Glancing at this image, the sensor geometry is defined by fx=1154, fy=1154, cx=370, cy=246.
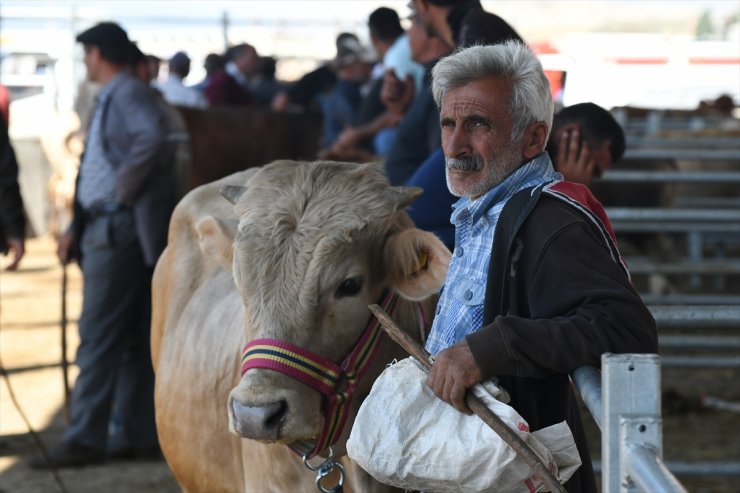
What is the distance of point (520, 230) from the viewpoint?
88.8 inches

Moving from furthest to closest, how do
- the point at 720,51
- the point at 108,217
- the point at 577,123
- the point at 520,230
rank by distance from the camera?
the point at 720,51, the point at 108,217, the point at 577,123, the point at 520,230

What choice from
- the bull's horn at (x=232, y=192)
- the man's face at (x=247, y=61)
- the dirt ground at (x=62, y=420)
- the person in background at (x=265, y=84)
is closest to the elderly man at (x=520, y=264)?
the bull's horn at (x=232, y=192)

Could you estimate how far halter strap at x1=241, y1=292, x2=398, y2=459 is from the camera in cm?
278

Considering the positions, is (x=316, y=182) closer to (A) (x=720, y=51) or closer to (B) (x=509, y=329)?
(B) (x=509, y=329)

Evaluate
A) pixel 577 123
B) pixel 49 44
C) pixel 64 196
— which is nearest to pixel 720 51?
pixel 49 44

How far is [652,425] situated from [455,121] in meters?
0.93

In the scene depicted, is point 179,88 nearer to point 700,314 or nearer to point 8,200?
point 8,200

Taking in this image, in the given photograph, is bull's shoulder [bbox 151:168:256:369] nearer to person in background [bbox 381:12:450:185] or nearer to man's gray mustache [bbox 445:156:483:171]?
person in background [bbox 381:12:450:185]

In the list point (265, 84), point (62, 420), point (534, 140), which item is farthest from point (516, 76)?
point (265, 84)

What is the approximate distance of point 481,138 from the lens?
2410 millimetres

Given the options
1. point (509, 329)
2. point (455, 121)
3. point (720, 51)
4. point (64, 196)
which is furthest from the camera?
point (720, 51)

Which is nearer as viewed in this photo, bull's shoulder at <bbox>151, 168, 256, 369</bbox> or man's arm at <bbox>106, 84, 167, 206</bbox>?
bull's shoulder at <bbox>151, 168, 256, 369</bbox>

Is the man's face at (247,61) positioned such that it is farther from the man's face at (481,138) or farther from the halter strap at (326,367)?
the man's face at (481,138)

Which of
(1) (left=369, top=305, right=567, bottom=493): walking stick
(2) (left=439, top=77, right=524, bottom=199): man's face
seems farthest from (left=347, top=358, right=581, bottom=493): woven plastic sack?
(2) (left=439, top=77, right=524, bottom=199): man's face
